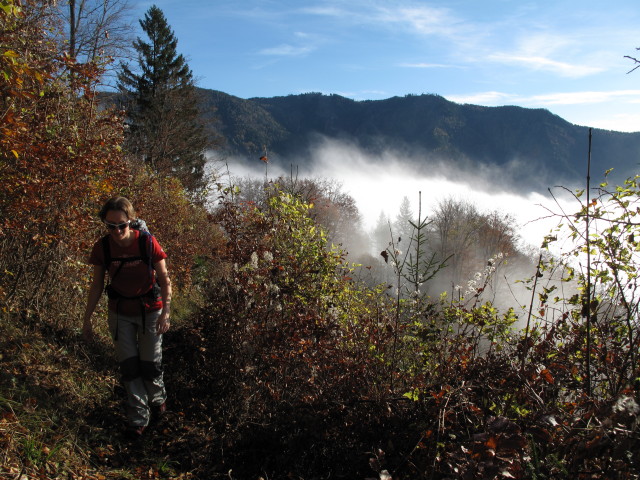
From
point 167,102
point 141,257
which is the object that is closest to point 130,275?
point 141,257

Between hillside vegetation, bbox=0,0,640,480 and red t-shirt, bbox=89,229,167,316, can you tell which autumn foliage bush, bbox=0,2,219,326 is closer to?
hillside vegetation, bbox=0,0,640,480

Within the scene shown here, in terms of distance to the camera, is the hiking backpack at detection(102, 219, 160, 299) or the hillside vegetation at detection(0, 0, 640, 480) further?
the hiking backpack at detection(102, 219, 160, 299)

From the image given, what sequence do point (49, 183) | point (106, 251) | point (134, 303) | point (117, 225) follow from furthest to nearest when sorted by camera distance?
point (49, 183) < point (134, 303) < point (106, 251) < point (117, 225)

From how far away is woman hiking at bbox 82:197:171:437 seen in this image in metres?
3.62

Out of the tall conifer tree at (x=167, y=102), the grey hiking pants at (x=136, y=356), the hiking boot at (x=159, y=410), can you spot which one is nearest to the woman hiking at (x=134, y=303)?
the grey hiking pants at (x=136, y=356)

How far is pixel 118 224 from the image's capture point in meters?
3.41

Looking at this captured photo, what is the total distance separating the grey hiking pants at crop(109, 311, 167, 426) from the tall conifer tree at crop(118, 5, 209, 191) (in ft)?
72.0

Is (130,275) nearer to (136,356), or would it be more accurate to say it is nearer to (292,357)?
(136,356)

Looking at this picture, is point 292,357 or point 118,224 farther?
point 292,357

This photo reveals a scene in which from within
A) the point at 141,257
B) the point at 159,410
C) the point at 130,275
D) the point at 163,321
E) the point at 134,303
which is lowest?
the point at 159,410

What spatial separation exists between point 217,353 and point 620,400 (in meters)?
3.87

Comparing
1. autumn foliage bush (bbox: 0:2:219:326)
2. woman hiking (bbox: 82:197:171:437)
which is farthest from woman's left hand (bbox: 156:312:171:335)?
autumn foliage bush (bbox: 0:2:219:326)

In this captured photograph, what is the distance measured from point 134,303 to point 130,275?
258 mm

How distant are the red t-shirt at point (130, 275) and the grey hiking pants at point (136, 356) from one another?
88 millimetres
